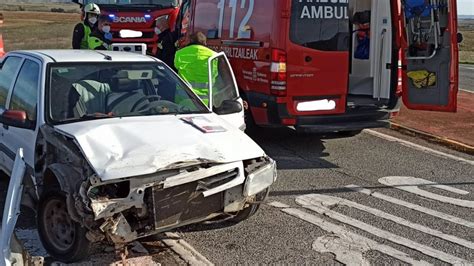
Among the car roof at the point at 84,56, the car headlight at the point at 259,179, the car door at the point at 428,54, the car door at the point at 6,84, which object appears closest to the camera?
the car headlight at the point at 259,179

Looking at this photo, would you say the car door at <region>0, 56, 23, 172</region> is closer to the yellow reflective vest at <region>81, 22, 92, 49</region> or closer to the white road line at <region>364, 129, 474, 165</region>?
the white road line at <region>364, 129, 474, 165</region>

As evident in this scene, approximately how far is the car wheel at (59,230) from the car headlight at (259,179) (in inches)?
51.4

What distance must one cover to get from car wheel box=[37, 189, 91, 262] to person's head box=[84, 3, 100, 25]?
8241 millimetres

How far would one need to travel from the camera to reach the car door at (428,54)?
812 centimetres

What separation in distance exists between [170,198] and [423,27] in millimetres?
5473

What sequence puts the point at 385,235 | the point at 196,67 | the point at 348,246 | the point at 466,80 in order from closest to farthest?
the point at 348,246, the point at 385,235, the point at 196,67, the point at 466,80

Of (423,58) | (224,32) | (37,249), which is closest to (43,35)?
(224,32)

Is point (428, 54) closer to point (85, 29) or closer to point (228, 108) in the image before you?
point (228, 108)

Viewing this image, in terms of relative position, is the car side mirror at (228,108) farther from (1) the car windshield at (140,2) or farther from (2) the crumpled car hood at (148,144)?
(1) the car windshield at (140,2)

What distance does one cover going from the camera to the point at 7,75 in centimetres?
619

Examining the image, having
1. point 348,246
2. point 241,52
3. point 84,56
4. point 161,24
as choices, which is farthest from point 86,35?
point 348,246

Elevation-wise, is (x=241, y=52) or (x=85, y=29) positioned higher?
(x=85, y=29)

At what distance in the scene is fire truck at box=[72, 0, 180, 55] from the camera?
12688 mm

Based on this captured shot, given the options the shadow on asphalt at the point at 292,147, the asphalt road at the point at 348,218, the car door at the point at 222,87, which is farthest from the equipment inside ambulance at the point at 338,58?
the car door at the point at 222,87
